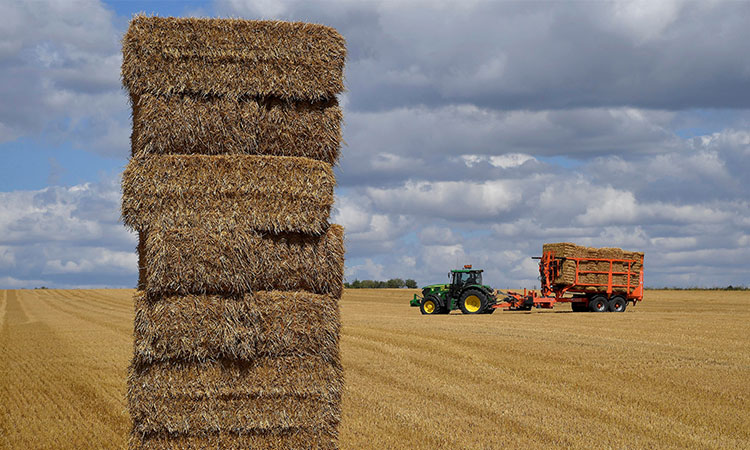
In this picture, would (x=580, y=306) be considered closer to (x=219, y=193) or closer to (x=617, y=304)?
(x=617, y=304)

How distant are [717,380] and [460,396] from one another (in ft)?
15.0

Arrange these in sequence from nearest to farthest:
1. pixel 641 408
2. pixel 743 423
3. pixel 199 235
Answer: pixel 199 235, pixel 743 423, pixel 641 408

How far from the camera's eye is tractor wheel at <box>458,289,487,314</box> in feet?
89.6

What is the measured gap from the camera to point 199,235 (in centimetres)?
691

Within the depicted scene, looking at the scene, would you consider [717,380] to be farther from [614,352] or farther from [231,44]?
[231,44]

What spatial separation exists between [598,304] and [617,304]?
0.95 metres

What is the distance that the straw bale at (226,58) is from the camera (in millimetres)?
7277

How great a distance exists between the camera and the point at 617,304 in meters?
30.2

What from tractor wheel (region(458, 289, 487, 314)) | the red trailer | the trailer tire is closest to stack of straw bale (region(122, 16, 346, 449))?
tractor wheel (region(458, 289, 487, 314))

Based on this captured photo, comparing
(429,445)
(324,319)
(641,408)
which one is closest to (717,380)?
(641,408)

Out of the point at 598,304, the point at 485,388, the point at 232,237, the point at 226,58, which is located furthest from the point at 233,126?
the point at 598,304

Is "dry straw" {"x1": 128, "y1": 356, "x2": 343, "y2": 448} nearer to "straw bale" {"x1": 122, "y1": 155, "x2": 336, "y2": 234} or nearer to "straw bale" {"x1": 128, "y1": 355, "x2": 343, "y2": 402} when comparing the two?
"straw bale" {"x1": 128, "y1": 355, "x2": 343, "y2": 402}

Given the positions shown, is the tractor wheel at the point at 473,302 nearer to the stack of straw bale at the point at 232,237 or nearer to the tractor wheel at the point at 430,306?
the tractor wheel at the point at 430,306

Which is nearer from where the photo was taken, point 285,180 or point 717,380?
point 285,180
